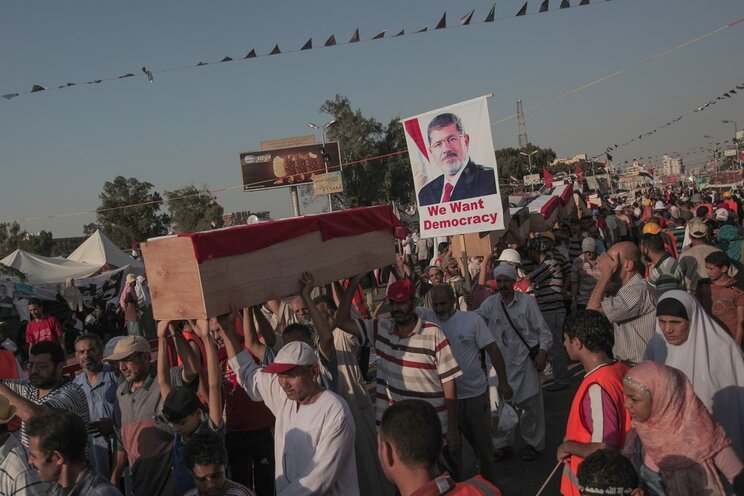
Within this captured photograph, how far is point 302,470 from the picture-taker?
10.9ft

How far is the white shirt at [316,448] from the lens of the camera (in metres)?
3.22

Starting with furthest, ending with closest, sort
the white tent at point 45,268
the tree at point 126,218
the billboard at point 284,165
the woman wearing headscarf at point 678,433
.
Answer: the tree at point 126,218 → the billboard at point 284,165 → the white tent at point 45,268 → the woman wearing headscarf at point 678,433

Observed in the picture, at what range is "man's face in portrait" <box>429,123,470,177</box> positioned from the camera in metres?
6.70

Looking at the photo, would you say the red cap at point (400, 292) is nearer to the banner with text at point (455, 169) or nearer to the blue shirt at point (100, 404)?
the blue shirt at point (100, 404)

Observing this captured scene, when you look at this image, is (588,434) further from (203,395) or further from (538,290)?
(538,290)

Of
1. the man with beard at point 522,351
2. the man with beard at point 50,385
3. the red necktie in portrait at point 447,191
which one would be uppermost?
the red necktie in portrait at point 447,191

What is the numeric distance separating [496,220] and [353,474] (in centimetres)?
368

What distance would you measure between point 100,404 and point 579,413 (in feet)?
11.3

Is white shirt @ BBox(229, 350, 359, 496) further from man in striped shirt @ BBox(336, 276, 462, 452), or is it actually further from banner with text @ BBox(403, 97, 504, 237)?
banner with text @ BBox(403, 97, 504, 237)

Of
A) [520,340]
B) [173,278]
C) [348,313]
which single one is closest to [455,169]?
[520,340]

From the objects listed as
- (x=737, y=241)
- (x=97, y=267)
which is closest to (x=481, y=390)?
A: (x=737, y=241)

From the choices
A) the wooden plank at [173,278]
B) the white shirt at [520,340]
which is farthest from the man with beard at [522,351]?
the wooden plank at [173,278]

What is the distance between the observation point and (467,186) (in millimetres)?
6680

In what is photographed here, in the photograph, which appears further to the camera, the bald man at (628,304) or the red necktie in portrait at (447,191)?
the red necktie in portrait at (447,191)
